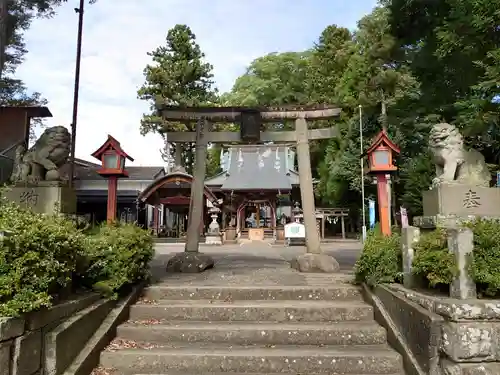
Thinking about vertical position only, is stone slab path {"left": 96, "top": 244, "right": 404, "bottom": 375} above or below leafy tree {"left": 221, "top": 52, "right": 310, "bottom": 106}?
below

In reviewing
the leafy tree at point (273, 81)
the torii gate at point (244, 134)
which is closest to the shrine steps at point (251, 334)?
the torii gate at point (244, 134)

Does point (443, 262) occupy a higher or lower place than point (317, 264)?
higher

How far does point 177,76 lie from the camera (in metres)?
28.3

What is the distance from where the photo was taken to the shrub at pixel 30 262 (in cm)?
285

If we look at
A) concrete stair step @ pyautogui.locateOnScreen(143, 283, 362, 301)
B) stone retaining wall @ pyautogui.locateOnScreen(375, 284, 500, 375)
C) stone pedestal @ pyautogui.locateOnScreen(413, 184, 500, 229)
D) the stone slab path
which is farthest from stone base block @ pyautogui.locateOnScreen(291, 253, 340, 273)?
stone retaining wall @ pyautogui.locateOnScreen(375, 284, 500, 375)

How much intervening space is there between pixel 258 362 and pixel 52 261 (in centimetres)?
199

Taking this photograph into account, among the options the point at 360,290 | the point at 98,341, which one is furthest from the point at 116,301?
the point at 360,290

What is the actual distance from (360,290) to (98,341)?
3.03m

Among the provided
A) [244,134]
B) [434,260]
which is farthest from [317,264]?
[434,260]

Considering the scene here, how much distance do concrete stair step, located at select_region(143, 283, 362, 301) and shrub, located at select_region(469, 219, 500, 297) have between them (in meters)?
1.73

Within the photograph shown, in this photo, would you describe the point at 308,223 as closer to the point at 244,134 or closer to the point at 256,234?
the point at 244,134

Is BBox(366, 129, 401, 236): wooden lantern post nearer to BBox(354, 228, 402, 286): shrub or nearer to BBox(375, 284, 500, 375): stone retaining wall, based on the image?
BBox(354, 228, 402, 286): shrub

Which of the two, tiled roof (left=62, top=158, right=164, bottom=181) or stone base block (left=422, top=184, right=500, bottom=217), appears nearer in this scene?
stone base block (left=422, top=184, right=500, bottom=217)

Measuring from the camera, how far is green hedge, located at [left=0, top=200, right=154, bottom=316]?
2.88 m
